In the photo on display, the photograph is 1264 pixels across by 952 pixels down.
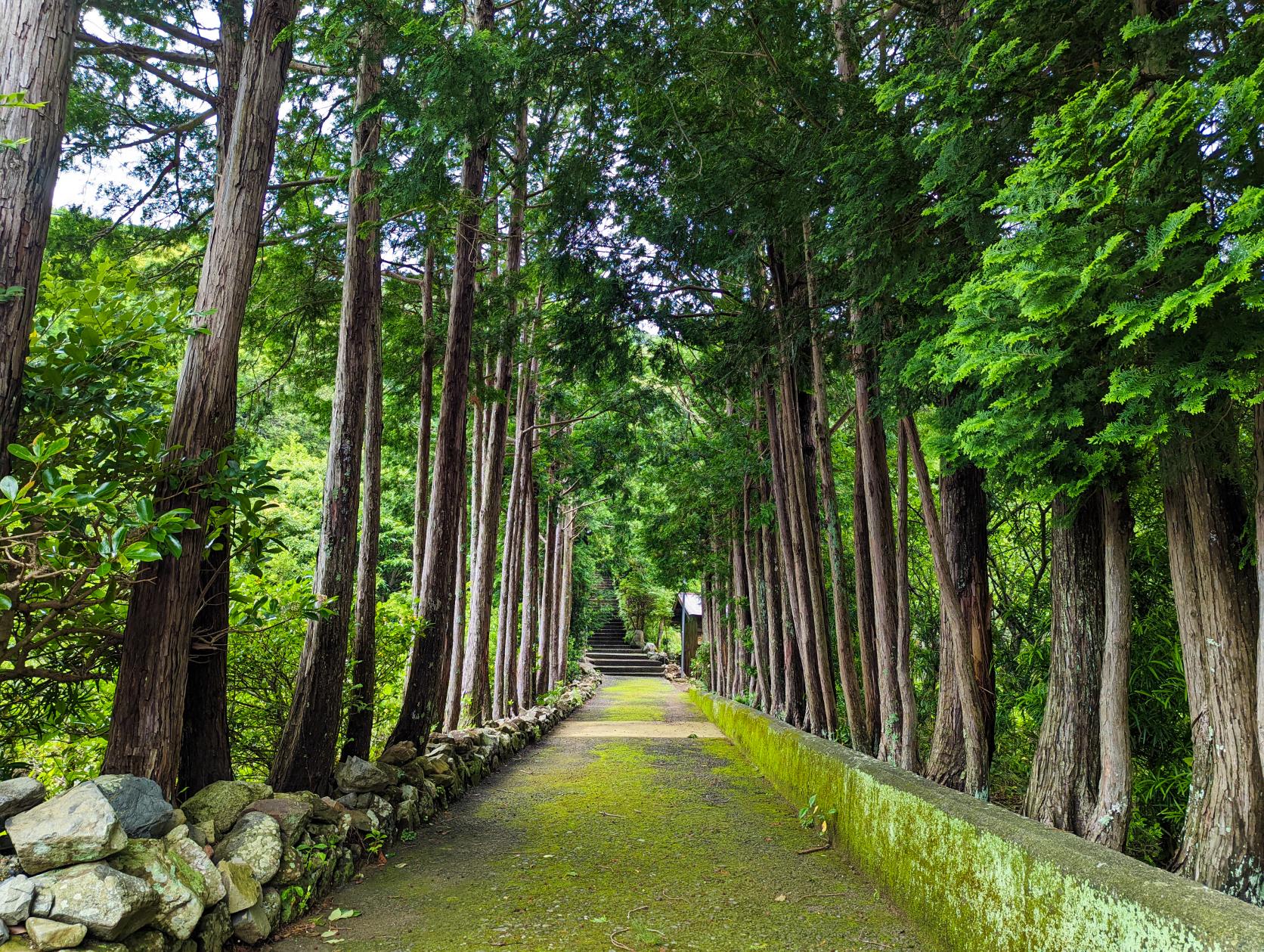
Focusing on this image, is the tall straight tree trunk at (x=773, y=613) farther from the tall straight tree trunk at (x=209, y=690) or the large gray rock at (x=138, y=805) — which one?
the large gray rock at (x=138, y=805)

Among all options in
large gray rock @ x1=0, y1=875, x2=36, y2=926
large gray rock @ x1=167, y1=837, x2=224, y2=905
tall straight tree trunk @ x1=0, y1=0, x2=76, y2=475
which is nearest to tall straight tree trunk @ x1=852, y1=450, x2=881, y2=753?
large gray rock @ x1=167, y1=837, x2=224, y2=905

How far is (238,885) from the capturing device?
3213 millimetres

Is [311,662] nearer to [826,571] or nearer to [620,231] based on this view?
[620,231]

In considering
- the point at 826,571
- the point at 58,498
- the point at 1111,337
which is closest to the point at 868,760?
the point at 1111,337

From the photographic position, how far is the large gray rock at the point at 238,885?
3162 mm

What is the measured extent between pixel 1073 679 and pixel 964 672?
78 centimetres

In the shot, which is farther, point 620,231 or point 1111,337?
point 620,231

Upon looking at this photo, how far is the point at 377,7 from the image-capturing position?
5.27 metres

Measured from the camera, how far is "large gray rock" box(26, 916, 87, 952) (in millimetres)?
2297

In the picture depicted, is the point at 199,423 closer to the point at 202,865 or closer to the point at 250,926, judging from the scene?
the point at 202,865

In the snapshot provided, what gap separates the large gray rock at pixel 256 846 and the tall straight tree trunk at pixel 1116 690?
12.2 feet

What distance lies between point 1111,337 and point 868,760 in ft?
11.0

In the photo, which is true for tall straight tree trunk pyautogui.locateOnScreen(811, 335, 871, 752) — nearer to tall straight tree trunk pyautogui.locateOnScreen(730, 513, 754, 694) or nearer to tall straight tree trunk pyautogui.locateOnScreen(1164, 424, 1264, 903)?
tall straight tree trunk pyautogui.locateOnScreen(1164, 424, 1264, 903)

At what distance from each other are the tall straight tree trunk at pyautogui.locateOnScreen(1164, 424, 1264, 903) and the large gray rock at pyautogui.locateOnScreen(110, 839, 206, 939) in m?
3.78
